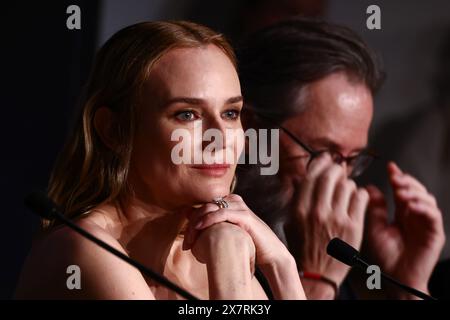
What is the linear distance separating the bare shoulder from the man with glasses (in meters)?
0.59

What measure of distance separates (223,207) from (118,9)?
0.54 meters

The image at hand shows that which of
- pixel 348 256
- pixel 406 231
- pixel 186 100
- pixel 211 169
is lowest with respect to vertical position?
pixel 406 231

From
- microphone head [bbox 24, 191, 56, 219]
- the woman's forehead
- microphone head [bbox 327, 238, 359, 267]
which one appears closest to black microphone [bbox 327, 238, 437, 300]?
microphone head [bbox 327, 238, 359, 267]

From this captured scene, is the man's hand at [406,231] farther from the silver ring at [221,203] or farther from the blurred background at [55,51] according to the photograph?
the silver ring at [221,203]

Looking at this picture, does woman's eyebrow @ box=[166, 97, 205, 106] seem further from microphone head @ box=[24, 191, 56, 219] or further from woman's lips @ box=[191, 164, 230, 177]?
microphone head @ box=[24, 191, 56, 219]

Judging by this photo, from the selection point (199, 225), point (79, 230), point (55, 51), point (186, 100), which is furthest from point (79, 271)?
point (55, 51)

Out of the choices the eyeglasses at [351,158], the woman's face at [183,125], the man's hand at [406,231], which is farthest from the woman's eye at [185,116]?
the man's hand at [406,231]

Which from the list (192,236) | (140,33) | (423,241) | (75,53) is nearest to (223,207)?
(192,236)

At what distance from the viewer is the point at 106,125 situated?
140cm

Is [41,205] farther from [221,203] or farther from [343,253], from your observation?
[343,253]

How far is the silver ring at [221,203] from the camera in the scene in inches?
53.5

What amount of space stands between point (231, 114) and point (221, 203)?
5.7 inches

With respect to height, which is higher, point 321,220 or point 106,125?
point 106,125

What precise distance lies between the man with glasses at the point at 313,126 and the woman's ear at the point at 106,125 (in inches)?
18.5
